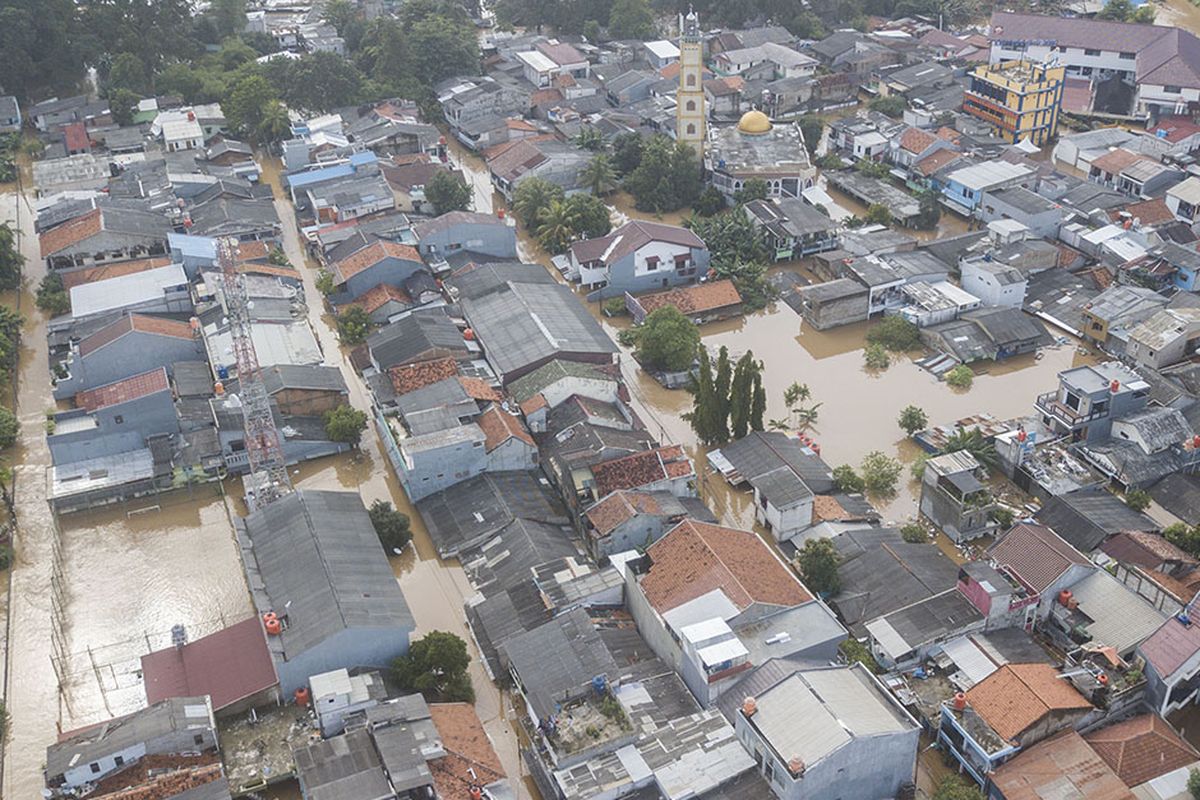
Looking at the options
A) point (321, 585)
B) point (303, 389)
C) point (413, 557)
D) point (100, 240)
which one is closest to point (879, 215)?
point (303, 389)

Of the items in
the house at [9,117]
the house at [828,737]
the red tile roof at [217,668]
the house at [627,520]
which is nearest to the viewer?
the house at [828,737]

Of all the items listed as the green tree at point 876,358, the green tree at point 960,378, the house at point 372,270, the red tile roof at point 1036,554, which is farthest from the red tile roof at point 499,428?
the green tree at point 960,378

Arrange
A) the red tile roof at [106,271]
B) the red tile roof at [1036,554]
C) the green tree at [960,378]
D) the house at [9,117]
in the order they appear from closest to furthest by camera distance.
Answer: the red tile roof at [1036,554] < the green tree at [960,378] < the red tile roof at [106,271] < the house at [9,117]

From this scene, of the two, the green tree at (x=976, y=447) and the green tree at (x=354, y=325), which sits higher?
the green tree at (x=354, y=325)

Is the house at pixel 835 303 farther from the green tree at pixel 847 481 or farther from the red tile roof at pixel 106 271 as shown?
the red tile roof at pixel 106 271

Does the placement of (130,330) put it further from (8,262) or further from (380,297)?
(8,262)

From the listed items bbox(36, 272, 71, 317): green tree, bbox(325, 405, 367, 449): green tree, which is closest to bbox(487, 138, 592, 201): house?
bbox(325, 405, 367, 449): green tree

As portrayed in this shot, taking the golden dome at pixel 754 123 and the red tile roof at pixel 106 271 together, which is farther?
the golden dome at pixel 754 123

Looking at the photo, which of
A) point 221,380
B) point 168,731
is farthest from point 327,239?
point 168,731
